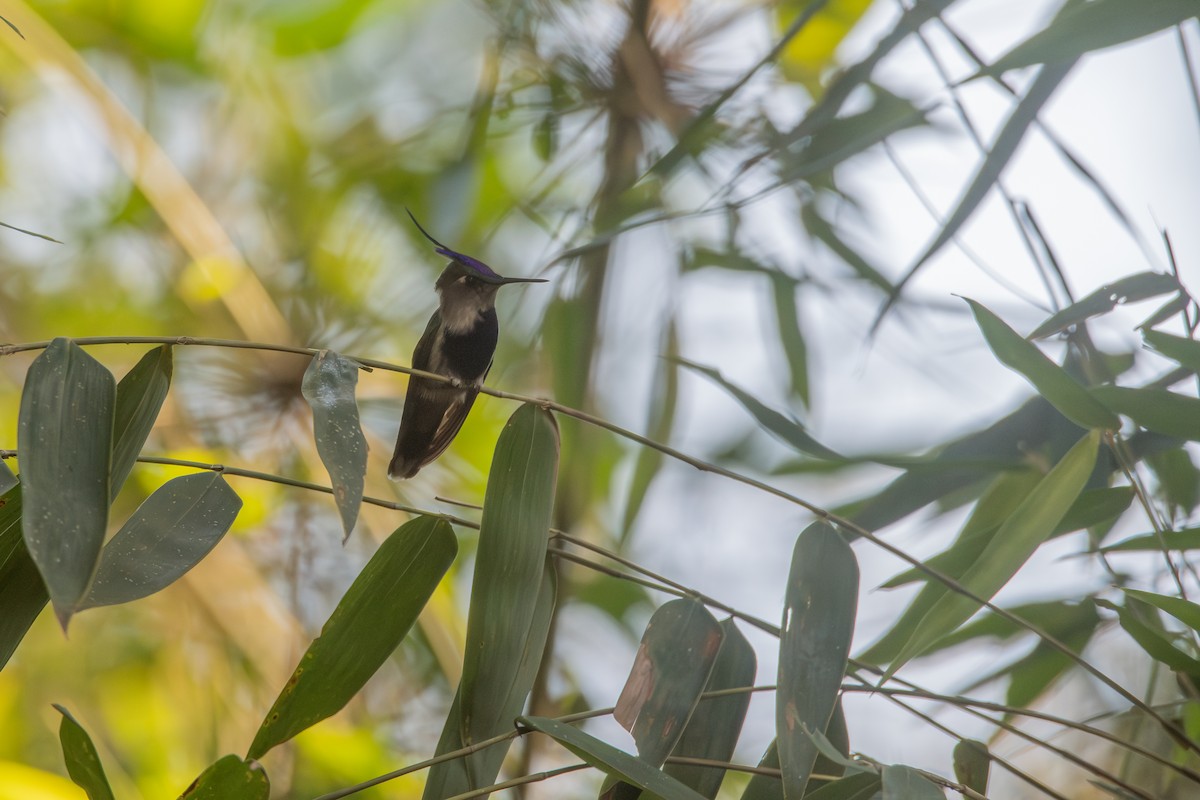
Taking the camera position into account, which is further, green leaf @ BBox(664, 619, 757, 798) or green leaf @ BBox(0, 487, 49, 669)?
green leaf @ BBox(664, 619, 757, 798)

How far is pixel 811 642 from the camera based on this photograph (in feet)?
3.09

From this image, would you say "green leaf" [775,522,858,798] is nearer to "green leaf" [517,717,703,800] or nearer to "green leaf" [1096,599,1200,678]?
"green leaf" [517,717,703,800]

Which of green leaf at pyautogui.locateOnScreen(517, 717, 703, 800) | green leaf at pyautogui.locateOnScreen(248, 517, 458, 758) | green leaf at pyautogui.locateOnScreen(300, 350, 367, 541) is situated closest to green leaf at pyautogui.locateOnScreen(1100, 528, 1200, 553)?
green leaf at pyautogui.locateOnScreen(517, 717, 703, 800)

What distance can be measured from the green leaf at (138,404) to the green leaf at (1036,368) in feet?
2.74

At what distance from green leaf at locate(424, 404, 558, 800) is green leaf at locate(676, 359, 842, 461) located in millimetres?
267

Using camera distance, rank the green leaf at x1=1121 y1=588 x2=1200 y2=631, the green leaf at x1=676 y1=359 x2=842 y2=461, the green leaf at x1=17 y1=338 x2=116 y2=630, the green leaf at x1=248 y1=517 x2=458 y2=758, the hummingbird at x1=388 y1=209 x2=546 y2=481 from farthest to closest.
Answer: the hummingbird at x1=388 y1=209 x2=546 y2=481, the green leaf at x1=676 y1=359 x2=842 y2=461, the green leaf at x1=1121 y1=588 x2=1200 y2=631, the green leaf at x1=248 y1=517 x2=458 y2=758, the green leaf at x1=17 y1=338 x2=116 y2=630

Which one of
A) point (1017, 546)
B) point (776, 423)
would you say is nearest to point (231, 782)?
point (776, 423)

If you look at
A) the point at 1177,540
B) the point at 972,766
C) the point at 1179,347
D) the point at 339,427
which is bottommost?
the point at 972,766

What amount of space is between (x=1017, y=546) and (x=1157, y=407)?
0.76 feet

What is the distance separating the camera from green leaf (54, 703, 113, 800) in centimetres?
85

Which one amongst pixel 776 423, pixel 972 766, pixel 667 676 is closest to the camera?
pixel 667 676

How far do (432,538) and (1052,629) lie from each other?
1079 mm

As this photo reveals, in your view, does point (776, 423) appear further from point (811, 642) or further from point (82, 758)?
point (82, 758)

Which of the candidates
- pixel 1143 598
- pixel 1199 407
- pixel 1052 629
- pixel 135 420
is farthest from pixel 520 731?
pixel 1052 629
